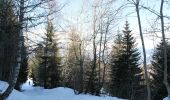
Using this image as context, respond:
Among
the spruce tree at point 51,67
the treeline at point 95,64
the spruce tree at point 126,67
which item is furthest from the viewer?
the spruce tree at point 51,67

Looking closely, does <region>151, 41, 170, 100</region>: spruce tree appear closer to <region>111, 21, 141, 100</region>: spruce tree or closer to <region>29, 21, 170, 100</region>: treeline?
<region>29, 21, 170, 100</region>: treeline

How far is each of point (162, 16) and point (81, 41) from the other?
16.5 metres

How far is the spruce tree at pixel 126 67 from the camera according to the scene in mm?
44125

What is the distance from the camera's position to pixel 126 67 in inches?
1736

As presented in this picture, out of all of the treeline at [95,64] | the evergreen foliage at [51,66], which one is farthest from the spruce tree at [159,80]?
the evergreen foliage at [51,66]

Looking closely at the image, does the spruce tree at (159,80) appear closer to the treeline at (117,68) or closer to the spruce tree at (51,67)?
the treeline at (117,68)

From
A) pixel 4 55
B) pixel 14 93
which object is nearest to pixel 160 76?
pixel 4 55

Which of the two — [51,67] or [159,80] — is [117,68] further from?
[51,67]

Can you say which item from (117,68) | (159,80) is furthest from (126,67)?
(159,80)

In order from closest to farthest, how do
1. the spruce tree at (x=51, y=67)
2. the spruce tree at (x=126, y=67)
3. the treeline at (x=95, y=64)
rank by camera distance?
the treeline at (x=95, y=64), the spruce tree at (x=126, y=67), the spruce tree at (x=51, y=67)

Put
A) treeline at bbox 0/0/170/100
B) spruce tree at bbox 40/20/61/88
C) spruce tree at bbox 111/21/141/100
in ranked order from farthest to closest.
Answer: spruce tree at bbox 40/20/61/88 → spruce tree at bbox 111/21/141/100 → treeline at bbox 0/0/170/100

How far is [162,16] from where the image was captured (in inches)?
682

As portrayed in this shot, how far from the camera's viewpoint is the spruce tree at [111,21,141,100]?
44.1m

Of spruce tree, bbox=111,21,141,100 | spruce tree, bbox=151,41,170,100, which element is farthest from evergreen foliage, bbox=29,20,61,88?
spruce tree, bbox=151,41,170,100
